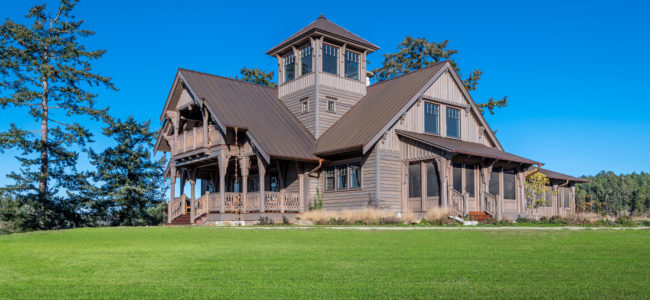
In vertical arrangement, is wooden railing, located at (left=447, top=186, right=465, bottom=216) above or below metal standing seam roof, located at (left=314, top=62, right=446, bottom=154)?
below

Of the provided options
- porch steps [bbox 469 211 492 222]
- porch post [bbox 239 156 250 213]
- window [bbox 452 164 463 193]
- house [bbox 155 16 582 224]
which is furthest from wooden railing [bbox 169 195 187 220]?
porch steps [bbox 469 211 492 222]

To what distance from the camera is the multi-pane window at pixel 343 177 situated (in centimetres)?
2727

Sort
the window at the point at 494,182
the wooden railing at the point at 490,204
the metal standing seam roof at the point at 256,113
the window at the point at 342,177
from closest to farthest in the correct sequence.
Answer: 1. the wooden railing at the point at 490,204
2. the metal standing seam roof at the point at 256,113
3. the window at the point at 342,177
4. the window at the point at 494,182

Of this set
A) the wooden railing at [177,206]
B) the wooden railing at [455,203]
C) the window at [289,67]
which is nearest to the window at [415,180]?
the wooden railing at [455,203]

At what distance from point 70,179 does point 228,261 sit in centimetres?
2811

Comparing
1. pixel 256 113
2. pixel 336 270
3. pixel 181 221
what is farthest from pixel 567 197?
pixel 336 270

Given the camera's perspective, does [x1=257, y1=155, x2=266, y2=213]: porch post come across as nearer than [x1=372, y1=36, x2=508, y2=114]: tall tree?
Yes

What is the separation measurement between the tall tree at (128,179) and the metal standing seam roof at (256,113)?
7.84 metres

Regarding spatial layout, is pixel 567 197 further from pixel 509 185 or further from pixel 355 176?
pixel 355 176

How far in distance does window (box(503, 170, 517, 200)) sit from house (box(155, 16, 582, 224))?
48mm

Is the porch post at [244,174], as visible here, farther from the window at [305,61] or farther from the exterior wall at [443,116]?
the window at [305,61]

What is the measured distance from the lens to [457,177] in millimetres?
26734

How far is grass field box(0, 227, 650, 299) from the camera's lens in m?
7.16

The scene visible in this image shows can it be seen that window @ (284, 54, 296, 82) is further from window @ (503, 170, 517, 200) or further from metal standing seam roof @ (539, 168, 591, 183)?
metal standing seam roof @ (539, 168, 591, 183)
